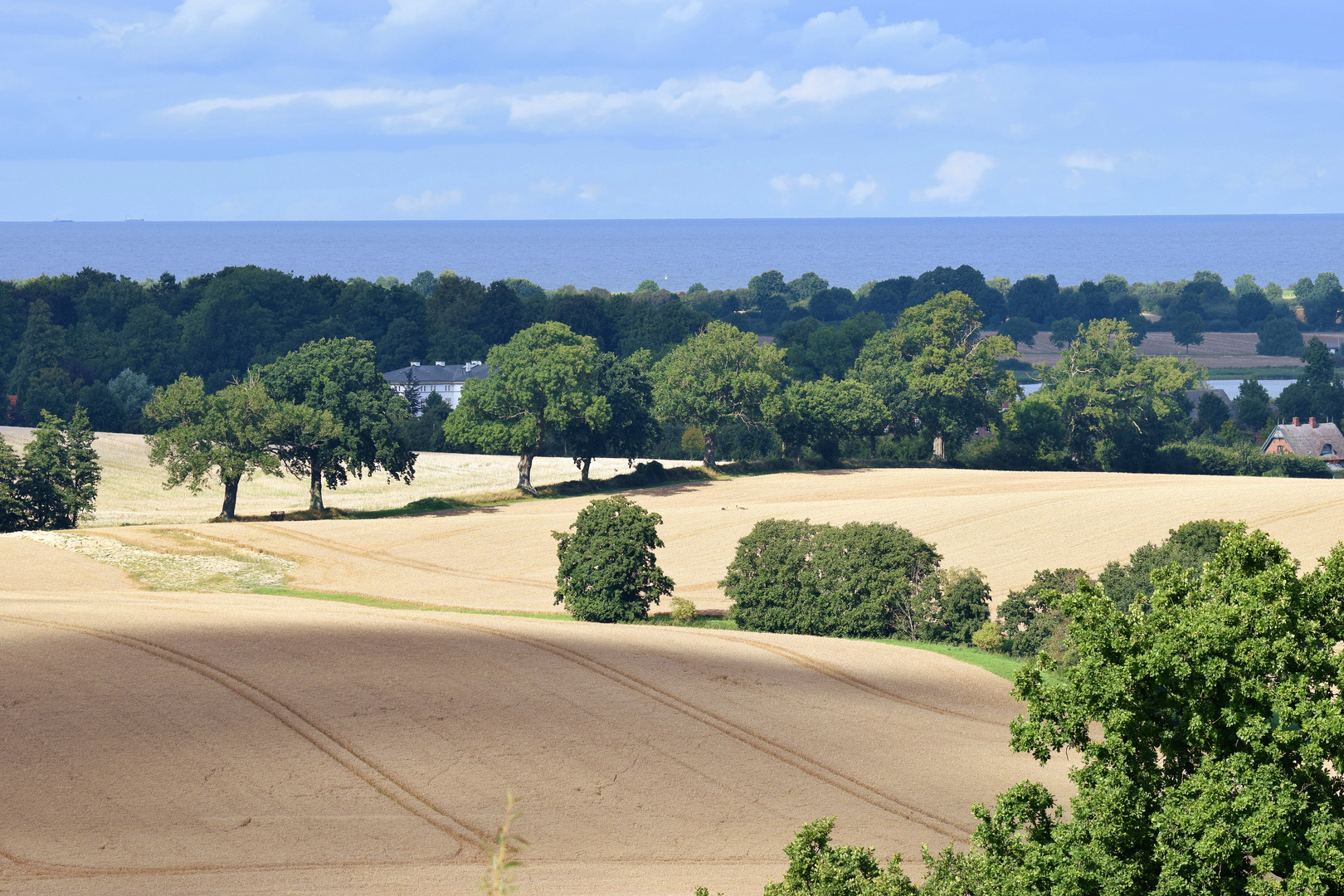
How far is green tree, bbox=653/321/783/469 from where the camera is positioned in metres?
111

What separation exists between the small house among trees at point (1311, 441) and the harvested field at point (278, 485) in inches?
2717

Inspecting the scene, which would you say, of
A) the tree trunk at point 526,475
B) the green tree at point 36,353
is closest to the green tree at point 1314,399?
the tree trunk at point 526,475

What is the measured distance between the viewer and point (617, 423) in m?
101

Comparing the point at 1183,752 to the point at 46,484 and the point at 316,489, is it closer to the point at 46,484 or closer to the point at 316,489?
the point at 46,484

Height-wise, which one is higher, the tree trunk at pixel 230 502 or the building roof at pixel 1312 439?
the building roof at pixel 1312 439

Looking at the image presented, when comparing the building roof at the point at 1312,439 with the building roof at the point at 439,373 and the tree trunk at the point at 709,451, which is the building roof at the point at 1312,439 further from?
the building roof at the point at 439,373

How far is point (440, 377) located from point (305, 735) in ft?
449

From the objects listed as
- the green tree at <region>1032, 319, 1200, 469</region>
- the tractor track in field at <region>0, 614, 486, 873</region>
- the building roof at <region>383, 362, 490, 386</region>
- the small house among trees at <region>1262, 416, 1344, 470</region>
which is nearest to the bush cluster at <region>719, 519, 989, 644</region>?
the tractor track in field at <region>0, 614, 486, 873</region>

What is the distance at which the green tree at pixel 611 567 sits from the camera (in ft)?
184

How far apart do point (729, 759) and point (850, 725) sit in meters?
5.80

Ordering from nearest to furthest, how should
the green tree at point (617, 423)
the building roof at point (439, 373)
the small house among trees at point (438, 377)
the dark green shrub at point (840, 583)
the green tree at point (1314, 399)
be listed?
the dark green shrub at point (840, 583)
the green tree at point (617, 423)
the green tree at point (1314, 399)
the small house among trees at point (438, 377)
the building roof at point (439, 373)

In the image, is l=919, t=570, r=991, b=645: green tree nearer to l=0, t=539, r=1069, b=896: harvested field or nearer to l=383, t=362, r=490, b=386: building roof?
l=0, t=539, r=1069, b=896: harvested field

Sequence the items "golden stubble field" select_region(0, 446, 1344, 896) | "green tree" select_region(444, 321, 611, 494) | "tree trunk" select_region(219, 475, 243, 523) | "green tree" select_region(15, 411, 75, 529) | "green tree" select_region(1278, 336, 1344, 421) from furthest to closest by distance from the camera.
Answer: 1. "green tree" select_region(1278, 336, 1344, 421)
2. "green tree" select_region(444, 321, 611, 494)
3. "tree trunk" select_region(219, 475, 243, 523)
4. "green tree" select_region(15, 411, 75, 529)
5. "golden stubble field" select_region(0, 446, 1344, 896)

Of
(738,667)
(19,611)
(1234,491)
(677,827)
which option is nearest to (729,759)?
(677,827)
